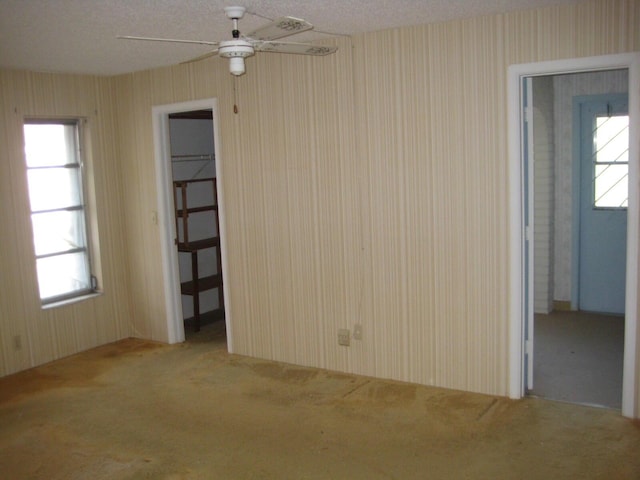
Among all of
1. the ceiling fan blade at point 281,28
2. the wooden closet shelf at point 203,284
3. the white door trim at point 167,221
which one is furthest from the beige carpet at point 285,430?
the ceiling fan blade at point 281,28

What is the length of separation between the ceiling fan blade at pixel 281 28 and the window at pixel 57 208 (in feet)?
10.6

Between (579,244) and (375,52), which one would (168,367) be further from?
(579,244)

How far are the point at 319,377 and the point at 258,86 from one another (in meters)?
2.37

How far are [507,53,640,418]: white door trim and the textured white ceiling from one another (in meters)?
0.40

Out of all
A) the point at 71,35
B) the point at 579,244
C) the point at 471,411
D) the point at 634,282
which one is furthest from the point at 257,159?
the point at 579,244

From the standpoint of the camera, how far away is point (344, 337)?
482 cm

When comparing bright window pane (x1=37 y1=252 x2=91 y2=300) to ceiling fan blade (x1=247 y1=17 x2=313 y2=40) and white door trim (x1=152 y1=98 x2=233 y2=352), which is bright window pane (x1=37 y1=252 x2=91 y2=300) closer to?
white door trim (x1=152 y1=98 x2=233 y2=352)

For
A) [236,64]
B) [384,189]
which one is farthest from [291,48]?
[384,189]

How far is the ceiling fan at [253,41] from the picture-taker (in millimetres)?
2861

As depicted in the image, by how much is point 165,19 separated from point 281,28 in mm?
1152

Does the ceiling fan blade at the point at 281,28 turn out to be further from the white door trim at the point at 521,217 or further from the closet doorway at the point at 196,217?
the closet doorway at the point at 196,217

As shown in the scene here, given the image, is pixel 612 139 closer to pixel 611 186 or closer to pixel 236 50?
pixel 611 186

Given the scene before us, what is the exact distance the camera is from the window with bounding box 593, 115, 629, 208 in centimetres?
596

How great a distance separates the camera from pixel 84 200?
19.4ft
